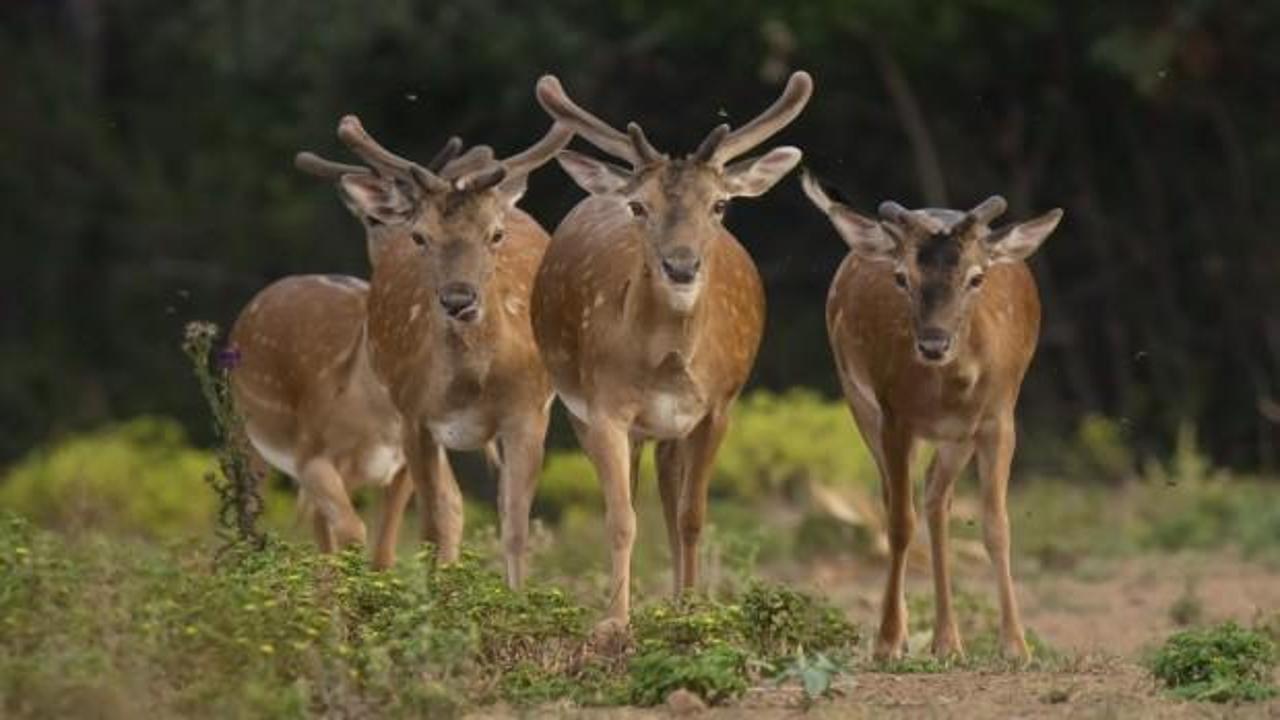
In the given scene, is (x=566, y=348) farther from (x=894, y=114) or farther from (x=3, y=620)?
(x=894, y=114)

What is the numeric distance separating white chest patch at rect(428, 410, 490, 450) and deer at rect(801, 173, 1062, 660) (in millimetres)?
1657

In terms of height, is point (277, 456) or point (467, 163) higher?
point (467, 163)

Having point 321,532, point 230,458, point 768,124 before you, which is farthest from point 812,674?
point 321,532

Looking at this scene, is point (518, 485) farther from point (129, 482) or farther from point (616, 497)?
point (129, 482)

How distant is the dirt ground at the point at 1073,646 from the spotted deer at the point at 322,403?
2.12 m

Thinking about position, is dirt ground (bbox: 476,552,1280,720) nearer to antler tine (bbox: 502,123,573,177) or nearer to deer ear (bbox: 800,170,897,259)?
deer ear (bbox: 800,170,897,259)

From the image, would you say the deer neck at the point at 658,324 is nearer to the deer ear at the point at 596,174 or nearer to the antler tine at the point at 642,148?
the deer ear at the point at 596,174

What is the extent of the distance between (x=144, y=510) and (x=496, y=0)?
19.7 feet

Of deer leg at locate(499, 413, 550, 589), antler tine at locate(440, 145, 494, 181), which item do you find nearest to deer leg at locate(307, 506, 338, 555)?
Result: deer leg at locate(499, 413, 550, 589)

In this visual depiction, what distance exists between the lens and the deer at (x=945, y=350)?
12.5 m

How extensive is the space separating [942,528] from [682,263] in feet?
6.45

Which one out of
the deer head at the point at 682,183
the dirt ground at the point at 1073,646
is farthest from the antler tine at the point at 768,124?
the dirt ground at the point at 1073,646

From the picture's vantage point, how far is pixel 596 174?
41.9ft

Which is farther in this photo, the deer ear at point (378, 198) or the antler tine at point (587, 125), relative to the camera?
the deer ear at point (378, 198)
